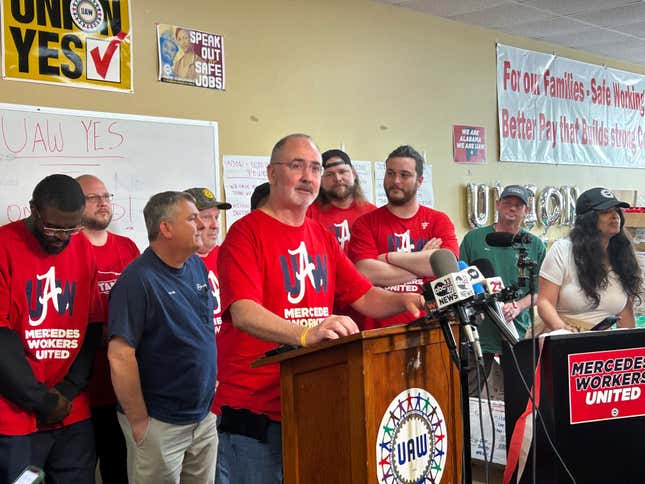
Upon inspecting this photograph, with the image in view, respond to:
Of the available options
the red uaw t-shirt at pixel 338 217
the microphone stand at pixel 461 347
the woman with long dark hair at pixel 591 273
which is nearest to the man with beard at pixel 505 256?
the woman with long dark hair at pixel 591 273

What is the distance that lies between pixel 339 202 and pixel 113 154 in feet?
4.50

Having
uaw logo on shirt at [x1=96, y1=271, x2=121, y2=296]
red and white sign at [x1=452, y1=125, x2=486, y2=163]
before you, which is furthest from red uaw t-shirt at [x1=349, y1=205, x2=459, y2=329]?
red and white sign at [x1=452, y1=125, x2=486, y2=163]

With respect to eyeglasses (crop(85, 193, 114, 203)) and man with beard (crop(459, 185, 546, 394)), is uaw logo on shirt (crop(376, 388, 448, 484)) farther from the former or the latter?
eyeglasses (crop(85, 193, 114, 203))

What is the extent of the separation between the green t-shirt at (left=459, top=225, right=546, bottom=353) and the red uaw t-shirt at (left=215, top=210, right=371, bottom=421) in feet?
6.88

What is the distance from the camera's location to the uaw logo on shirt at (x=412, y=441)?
78.3 inches

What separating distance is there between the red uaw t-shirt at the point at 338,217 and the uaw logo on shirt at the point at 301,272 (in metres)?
1.71

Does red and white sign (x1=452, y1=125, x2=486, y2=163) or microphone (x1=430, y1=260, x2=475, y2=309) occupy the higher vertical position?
red and white sign (x1=452, y1=125, x2=486, y2=163)

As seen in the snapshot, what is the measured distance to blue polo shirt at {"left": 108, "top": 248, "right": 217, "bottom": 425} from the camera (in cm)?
317

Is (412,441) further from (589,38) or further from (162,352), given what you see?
(589,38)

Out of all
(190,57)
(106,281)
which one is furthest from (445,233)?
(190,57)

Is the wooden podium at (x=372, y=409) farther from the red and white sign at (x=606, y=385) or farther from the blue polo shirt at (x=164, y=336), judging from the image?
the blue polo shirt at (x=164, y=336)

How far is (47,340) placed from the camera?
328 centimetres

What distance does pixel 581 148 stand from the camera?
336 inches

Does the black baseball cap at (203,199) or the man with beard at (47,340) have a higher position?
the black baseball cap at (203,199)
